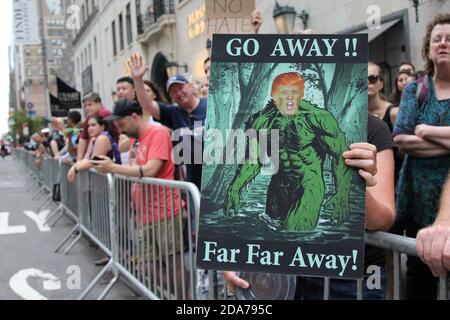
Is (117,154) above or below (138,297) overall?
above

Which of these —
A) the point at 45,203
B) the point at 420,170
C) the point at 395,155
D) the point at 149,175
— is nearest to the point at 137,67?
the point at 149,175

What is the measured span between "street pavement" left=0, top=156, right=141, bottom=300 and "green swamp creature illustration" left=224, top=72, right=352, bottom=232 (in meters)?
3.30

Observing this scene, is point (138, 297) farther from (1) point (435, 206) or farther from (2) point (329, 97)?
(2) point (329, 97)

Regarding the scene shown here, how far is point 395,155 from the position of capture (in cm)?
321

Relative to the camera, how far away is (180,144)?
4109 millimetres

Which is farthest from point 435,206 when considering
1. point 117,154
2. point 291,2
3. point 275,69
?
point 291,2

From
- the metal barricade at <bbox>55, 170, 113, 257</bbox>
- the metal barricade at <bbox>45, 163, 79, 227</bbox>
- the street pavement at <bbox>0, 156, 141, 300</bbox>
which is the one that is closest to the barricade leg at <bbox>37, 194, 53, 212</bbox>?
the street pavement at <bbox>0, 156, 141, 300</bbox>

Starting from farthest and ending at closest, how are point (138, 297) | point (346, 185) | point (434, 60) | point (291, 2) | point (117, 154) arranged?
point (291, 2) < point (117, 154) < point (138, 297) < point (434, 60) < point (346, 185)

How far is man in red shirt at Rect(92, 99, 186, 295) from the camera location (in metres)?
3.76

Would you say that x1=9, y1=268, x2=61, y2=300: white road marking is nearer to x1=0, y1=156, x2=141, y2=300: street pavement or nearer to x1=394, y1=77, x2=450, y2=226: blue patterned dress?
x1=0, y1=156, x2=141, y2=300: street pavement

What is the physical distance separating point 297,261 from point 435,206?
4.04ft

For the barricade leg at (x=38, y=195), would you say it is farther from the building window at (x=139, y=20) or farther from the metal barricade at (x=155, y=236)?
the building window at (x=139, y=20)

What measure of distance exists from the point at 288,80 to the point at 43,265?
5.08m

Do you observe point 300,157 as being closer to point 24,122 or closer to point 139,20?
point 139,20
